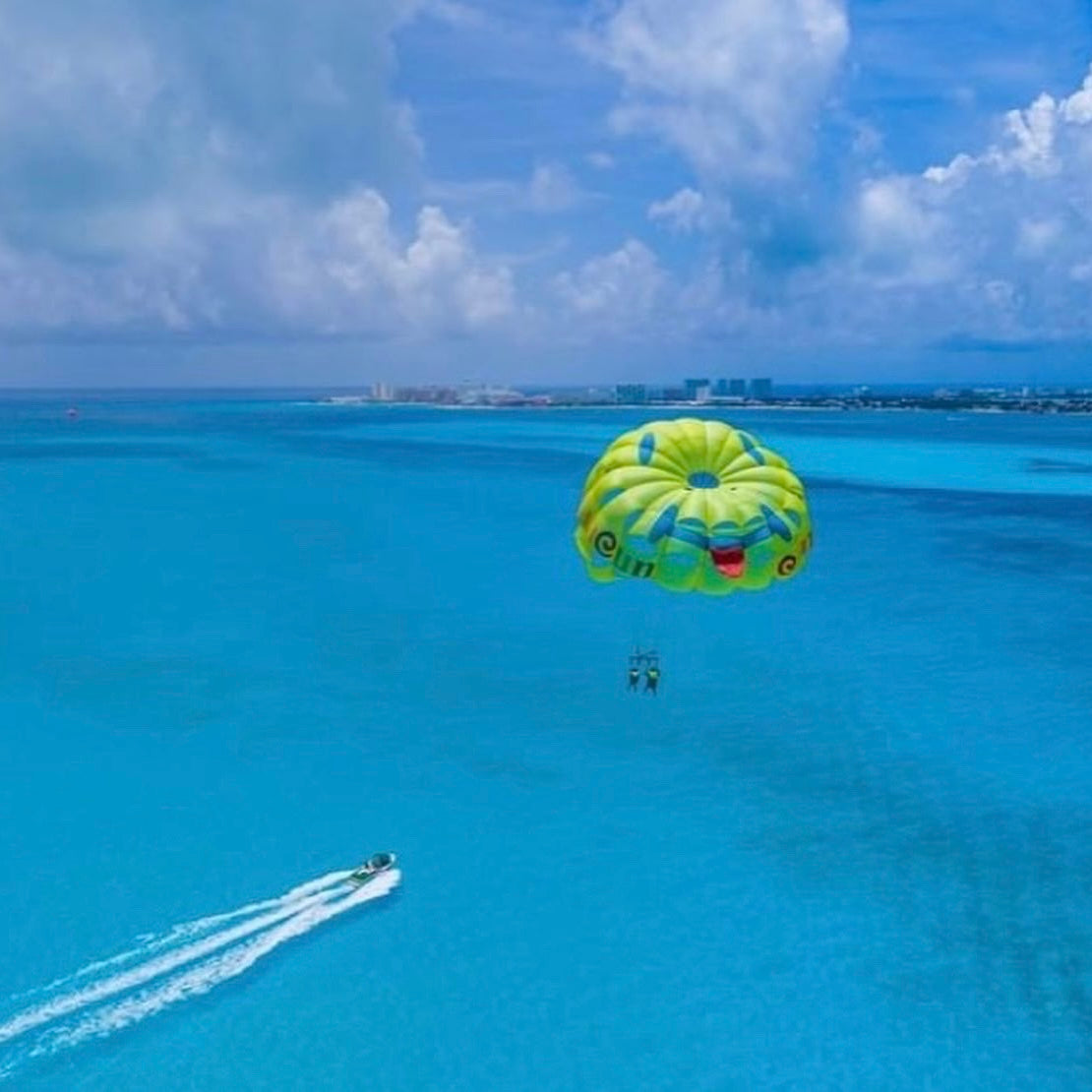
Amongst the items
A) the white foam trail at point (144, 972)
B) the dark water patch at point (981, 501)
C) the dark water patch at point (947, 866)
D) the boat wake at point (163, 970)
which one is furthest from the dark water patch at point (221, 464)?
the white foam trail at point (144, 972)

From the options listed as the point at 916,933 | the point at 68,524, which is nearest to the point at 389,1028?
the point at 916,933

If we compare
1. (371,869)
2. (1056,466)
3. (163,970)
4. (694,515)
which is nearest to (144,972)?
(163,970)

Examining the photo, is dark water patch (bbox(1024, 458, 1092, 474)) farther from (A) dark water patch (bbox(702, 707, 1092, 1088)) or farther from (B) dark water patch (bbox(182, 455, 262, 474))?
(A) dark water patch (bbox(702, 707, 1092, 1088))

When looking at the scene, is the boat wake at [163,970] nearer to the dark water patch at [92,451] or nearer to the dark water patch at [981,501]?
the dark water patch at [981,501]

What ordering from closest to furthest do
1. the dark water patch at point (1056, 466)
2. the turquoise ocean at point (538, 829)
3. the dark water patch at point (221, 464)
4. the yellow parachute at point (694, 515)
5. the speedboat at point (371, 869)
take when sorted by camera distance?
1. the turquoise ocean at point (538, 829)
2. the speedboat at point (371, 869)
3. the yellow parachute at point (694, 515)
4. the dark water patch at point (1056, 466)
5. the dark water patch at point (221, 464)

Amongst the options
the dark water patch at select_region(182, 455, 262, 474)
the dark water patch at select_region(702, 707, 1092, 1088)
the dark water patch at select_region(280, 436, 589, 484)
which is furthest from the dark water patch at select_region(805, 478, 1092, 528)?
the dark water patch at select_region(182, 455, 262, 474)

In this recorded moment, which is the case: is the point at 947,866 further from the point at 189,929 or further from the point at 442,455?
the point at 442,455

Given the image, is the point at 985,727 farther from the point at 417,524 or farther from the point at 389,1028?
the point at 417,524
